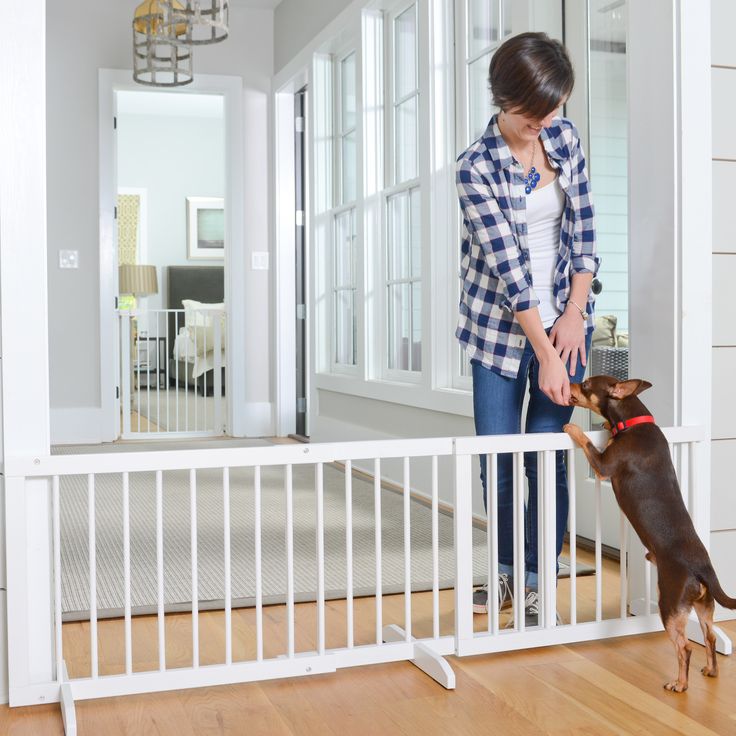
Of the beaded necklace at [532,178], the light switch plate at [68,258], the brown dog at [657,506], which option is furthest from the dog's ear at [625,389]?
the light switch plate at [68,258]

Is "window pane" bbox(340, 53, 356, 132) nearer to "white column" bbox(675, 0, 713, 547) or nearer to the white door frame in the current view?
the white door frame

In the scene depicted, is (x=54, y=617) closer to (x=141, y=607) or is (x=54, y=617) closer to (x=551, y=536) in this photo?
(x=141, y=607)

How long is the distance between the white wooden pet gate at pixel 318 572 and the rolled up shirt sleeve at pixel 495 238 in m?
0.29

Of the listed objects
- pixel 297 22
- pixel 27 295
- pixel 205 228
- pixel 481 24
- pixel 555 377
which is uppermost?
pixel 297 22

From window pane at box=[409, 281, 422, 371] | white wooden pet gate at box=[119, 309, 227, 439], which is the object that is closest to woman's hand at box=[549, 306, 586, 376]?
window pane at box=[409, 281, 422, 371]

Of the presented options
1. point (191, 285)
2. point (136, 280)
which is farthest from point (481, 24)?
point (191, 285)

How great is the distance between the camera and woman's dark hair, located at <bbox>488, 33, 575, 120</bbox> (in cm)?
184

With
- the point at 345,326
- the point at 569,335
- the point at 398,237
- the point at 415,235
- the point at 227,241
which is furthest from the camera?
the point at 227,241

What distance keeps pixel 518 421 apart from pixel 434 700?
66cm

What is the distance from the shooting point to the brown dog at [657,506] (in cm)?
169

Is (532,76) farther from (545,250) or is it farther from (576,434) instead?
(576,434)

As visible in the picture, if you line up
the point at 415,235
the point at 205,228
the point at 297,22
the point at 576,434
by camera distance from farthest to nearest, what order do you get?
the point at 205,228
the point at 297,22
the point at 415,235
the point at 576,434

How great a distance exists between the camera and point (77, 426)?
561 cm

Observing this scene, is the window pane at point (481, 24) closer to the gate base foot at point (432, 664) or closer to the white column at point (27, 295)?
the white column at point (27, 295)
